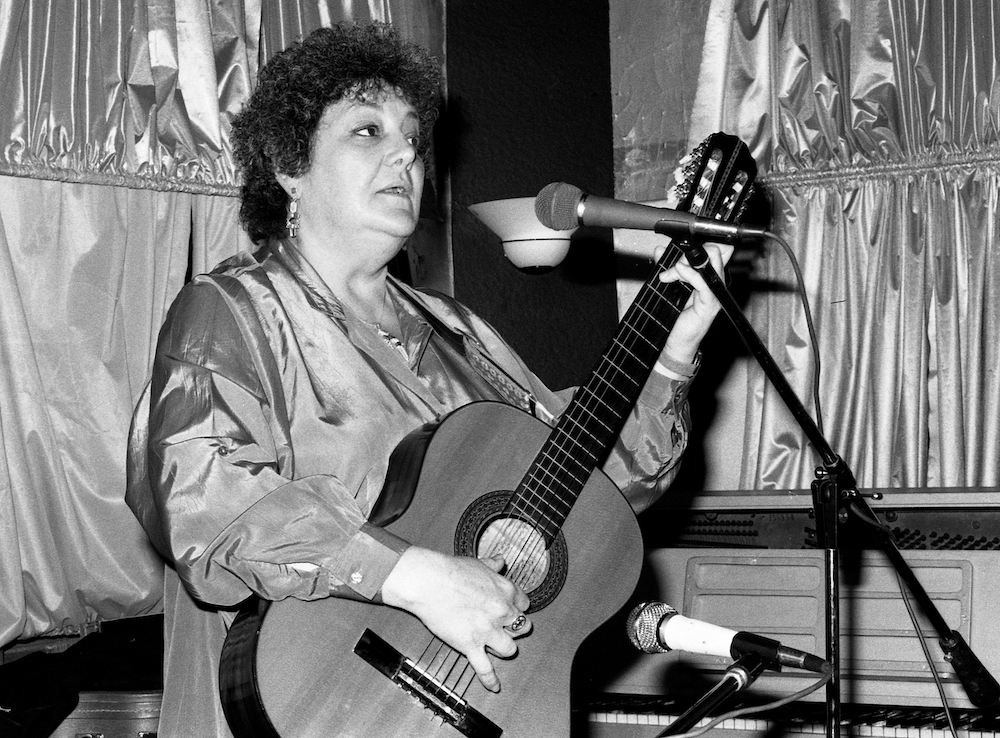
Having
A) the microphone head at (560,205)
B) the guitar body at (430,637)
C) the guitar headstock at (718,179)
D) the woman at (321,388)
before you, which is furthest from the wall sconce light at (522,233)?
the microphone head at (560,205)

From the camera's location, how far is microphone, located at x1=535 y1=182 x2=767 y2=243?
5.61ft

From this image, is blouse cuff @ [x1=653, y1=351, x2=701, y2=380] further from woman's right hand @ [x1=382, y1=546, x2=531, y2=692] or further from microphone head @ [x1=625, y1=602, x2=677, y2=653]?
microphone head @ [x1=625, y1=602, x2=677, y2=653]

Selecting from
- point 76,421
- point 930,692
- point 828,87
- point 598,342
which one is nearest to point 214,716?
point 76,421

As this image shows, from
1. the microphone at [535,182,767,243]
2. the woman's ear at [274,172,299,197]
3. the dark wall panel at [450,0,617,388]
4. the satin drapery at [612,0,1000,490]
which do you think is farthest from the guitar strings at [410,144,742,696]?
the satin drapery at [612,0,1000,490]

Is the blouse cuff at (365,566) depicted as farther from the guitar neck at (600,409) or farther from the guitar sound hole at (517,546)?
the guitar neck at (600,409)

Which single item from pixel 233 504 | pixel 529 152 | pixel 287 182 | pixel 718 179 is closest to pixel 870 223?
pixel 529 152

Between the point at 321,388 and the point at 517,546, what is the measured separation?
1.53 ft

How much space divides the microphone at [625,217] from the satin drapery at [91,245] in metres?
1.54

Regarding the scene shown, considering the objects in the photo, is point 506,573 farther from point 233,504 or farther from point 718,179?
point 718,179

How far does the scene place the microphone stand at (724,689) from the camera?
4.49 ft

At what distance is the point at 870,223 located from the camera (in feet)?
13.5

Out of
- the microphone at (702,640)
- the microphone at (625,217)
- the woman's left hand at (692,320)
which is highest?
the microphone at (625,217)

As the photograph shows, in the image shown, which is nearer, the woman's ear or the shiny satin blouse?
the shiny satin blouse

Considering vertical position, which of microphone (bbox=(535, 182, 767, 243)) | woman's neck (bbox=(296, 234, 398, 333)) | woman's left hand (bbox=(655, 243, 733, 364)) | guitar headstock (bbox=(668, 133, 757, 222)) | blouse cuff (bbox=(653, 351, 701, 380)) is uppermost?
guitar headstock (bbox=(668, 133, 757, 222))
